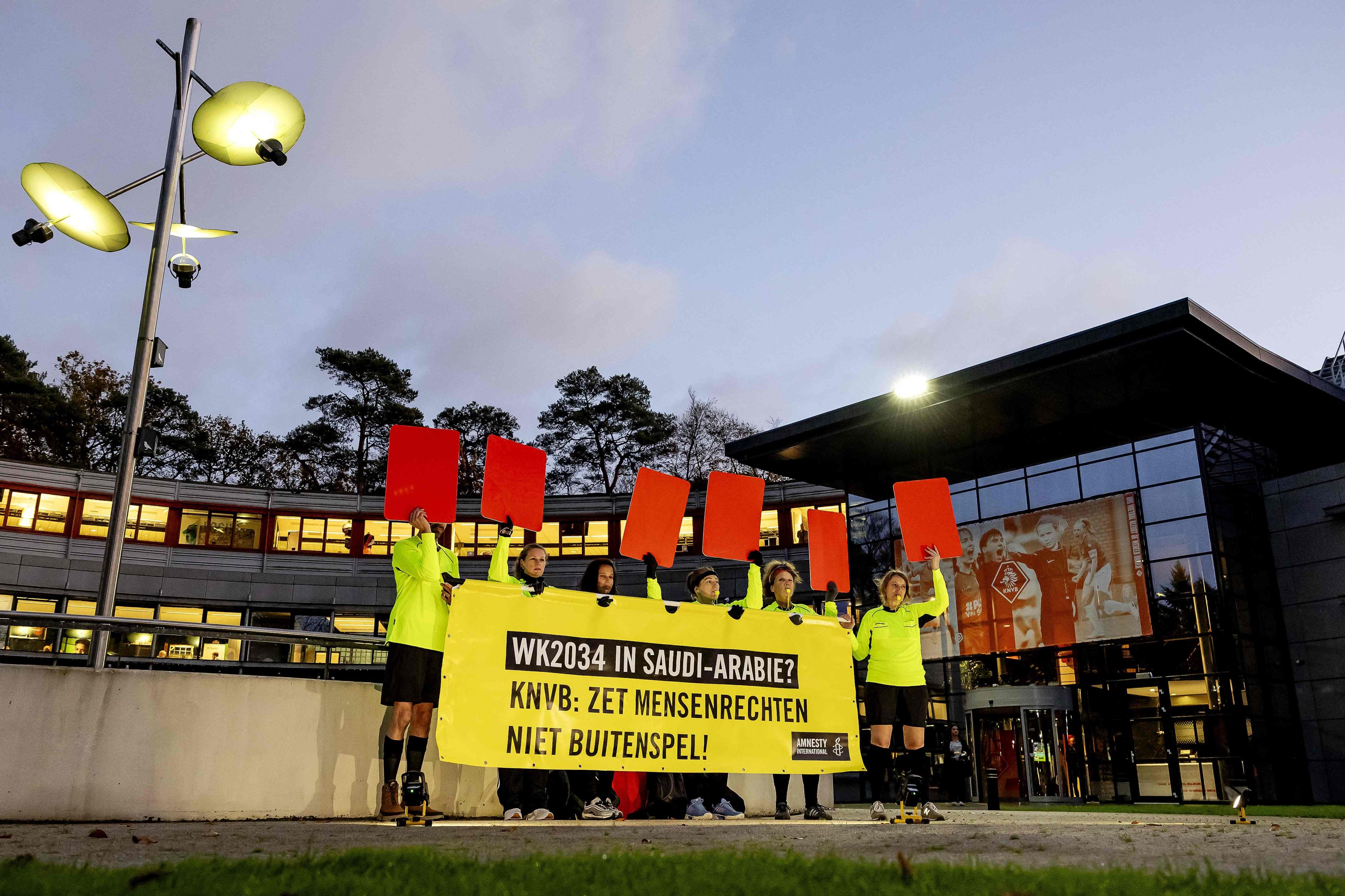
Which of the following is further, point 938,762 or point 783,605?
point 938,762

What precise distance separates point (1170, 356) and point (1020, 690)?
8311 mm

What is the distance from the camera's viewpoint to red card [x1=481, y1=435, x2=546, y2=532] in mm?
8406

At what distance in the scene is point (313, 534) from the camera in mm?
41469

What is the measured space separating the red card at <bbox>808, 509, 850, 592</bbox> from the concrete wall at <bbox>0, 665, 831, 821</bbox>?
4.37m

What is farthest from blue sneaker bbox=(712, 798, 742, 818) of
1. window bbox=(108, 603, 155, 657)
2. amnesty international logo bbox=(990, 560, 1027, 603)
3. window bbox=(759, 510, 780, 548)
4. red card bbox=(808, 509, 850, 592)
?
window bbox=(108, 603, 155, 657)

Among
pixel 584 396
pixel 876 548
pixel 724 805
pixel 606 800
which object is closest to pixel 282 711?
Result: pixel 606 800

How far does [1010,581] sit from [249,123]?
22.1 meters

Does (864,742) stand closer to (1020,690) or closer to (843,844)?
(1020,690)

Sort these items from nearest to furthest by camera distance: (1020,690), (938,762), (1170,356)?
(1170,356), (1020,690), (938,762)

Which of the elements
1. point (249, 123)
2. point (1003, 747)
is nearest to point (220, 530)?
point (1003, 747)

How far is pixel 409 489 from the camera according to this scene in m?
7.89

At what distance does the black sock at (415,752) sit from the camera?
700 cm

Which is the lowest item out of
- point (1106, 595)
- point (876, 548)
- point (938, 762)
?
point (938, 762)

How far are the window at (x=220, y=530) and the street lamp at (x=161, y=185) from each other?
33695 mm
